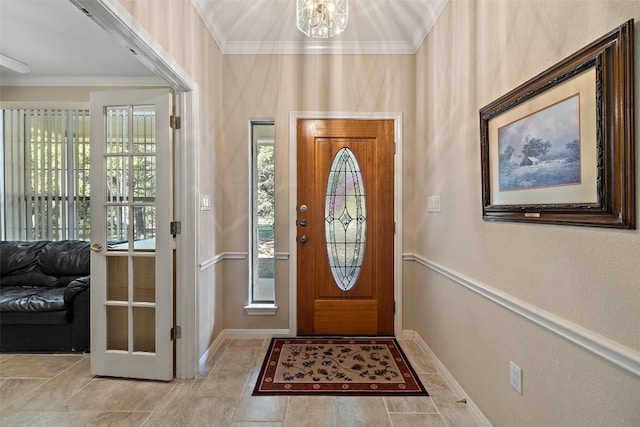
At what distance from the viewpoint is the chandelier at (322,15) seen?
5.88 ft

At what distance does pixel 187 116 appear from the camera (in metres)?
2.25

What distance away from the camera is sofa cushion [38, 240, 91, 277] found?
311cm

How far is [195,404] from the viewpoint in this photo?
1.97 metres

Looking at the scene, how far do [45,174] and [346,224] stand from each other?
11.8 ft

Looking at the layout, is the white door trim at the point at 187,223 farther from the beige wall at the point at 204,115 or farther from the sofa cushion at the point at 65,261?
the sofa cushion at the point at 65,261

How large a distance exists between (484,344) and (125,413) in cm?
209

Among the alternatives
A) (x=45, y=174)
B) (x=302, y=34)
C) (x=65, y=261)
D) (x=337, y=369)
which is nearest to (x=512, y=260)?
(x=337, y=369)

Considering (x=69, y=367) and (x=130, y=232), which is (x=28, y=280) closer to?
(x=69, y=367)

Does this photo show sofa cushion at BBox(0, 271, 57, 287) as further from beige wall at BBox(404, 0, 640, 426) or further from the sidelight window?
beige wall at BBox(404, 0, 640, 426)

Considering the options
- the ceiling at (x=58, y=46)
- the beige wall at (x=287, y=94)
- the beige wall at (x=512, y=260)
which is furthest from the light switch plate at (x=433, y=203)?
the ceiling at (x=58, y=46)

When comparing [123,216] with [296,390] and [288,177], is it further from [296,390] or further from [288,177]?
[296,390]

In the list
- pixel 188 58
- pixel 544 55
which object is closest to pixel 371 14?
pixel 188 58

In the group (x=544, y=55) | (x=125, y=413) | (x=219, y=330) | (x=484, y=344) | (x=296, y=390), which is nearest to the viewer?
(x=544, y=55)

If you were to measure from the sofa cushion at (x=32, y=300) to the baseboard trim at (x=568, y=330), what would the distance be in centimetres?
318
